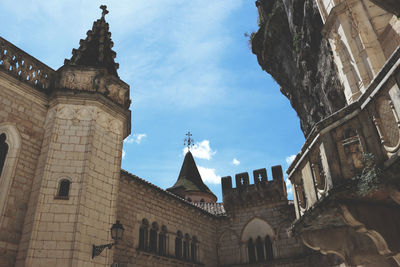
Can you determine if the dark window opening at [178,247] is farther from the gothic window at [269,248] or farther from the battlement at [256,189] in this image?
the gothic window at [269,248]

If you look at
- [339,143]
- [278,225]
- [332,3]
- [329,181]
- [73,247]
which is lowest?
[73,247]

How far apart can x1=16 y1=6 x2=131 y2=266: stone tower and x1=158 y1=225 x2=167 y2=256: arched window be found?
7.09 m

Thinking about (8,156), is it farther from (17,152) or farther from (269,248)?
(269,248)

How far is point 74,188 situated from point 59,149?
1.33 metres

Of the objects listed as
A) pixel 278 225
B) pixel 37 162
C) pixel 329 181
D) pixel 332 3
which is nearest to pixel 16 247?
pixel 37 162

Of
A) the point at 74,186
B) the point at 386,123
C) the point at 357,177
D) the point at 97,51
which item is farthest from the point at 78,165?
the point at 386,123

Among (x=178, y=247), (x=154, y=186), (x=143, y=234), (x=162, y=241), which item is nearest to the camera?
(x=143, y=234)

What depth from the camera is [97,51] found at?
1204 cm

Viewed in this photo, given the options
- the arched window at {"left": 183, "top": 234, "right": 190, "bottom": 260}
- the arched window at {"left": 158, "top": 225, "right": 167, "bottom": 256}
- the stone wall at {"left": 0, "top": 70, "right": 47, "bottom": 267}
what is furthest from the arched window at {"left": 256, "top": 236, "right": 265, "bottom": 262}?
the stone wall at {"left": 0, "top": 70, "right": 47, "bottom": 267}

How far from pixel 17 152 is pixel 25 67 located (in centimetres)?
284

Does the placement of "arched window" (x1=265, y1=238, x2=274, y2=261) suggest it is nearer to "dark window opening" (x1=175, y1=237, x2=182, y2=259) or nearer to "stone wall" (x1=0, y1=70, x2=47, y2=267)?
"dark window opening" (x1=175, y1=237, x2=182, y2=259)

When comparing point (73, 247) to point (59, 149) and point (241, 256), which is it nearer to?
point (59, 149)

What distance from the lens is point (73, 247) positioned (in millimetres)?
8094

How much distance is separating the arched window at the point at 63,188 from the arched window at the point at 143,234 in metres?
6.91
